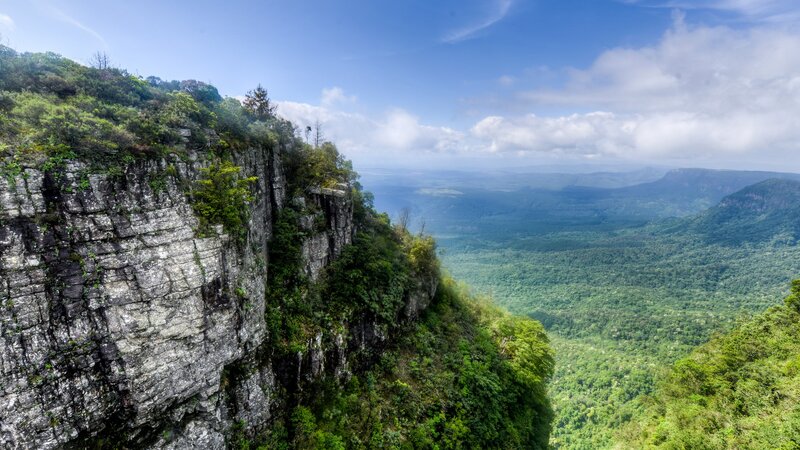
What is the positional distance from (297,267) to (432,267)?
1450cm

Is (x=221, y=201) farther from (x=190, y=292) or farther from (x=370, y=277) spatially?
(x=370, y=277)

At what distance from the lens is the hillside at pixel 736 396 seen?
21.6 metres

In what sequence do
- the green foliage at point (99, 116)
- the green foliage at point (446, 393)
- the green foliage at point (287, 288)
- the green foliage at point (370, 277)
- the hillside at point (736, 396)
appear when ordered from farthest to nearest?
the green foliage at point (370, 277) < the hillside at point (736, 396) < the green foliage at point (446, 393) < the green foliage at point (287, 288) < the green foliage at point (99, 116)

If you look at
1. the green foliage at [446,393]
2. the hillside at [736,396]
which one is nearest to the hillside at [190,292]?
the green foliage at [446,393]

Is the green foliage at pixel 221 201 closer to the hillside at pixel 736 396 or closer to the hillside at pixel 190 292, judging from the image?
the hillside at pixel 190 292

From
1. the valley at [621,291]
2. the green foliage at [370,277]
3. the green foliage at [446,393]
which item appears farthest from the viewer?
the valley at [621,291]

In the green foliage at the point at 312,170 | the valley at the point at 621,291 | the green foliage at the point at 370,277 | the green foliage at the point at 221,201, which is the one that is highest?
the green foliage at the point at 312,170

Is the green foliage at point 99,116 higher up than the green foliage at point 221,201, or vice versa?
the green foliage at point 99,116

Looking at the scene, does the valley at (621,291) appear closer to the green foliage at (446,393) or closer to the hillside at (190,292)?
the green foliage at (446,393)

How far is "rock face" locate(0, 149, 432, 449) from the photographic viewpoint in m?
11.2

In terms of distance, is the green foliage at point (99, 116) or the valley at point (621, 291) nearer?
the green foliage at point (99, 116)

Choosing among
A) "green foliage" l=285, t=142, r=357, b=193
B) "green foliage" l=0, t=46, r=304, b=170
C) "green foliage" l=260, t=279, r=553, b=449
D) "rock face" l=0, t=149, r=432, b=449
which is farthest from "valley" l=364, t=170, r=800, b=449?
"green foliage" l=0, t=46, r=304, b=170

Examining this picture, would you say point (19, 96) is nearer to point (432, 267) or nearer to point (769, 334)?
point (432, 267)

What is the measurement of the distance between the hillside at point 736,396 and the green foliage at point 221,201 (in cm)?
3303
